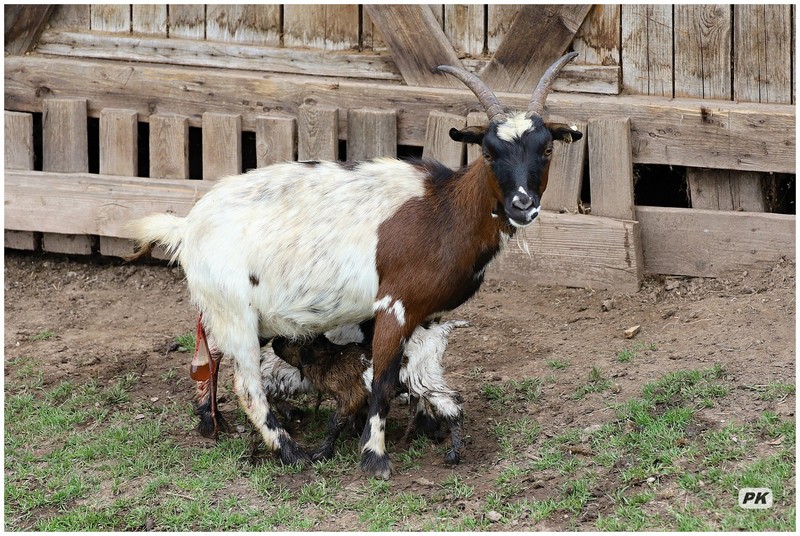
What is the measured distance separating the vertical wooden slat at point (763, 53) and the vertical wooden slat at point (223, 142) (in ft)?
12.0

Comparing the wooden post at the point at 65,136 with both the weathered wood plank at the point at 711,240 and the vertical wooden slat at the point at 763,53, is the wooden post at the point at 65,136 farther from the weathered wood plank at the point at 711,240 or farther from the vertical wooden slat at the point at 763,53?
the vertical wooden slat at the point at 763,53

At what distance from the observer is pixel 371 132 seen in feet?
25.8

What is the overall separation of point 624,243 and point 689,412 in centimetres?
197

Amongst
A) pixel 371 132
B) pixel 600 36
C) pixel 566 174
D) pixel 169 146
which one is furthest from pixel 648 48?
pixel 169 146

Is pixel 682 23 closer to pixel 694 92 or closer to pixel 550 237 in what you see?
pixel 694 92

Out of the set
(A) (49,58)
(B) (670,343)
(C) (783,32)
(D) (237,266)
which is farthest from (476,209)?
(A) (49,58)

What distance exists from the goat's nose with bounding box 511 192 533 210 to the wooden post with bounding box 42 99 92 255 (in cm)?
458

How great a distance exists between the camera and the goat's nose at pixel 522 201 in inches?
202

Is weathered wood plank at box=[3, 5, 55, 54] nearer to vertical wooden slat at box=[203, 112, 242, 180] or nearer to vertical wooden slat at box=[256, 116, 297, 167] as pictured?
vertical wooden slat at box=[203, 112, 242, 180]

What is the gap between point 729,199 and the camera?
7.39 m

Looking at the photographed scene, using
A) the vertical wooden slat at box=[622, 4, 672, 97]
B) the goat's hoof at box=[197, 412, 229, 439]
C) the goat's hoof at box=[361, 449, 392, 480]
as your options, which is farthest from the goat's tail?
the vertical wooden slat at box=[622, 4, 672, 97]

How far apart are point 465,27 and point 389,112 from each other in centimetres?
84

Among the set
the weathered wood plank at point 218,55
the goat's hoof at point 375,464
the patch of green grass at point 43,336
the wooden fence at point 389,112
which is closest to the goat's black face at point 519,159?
the goat's hoof at point 375,464

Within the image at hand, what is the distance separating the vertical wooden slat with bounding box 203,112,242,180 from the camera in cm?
809
